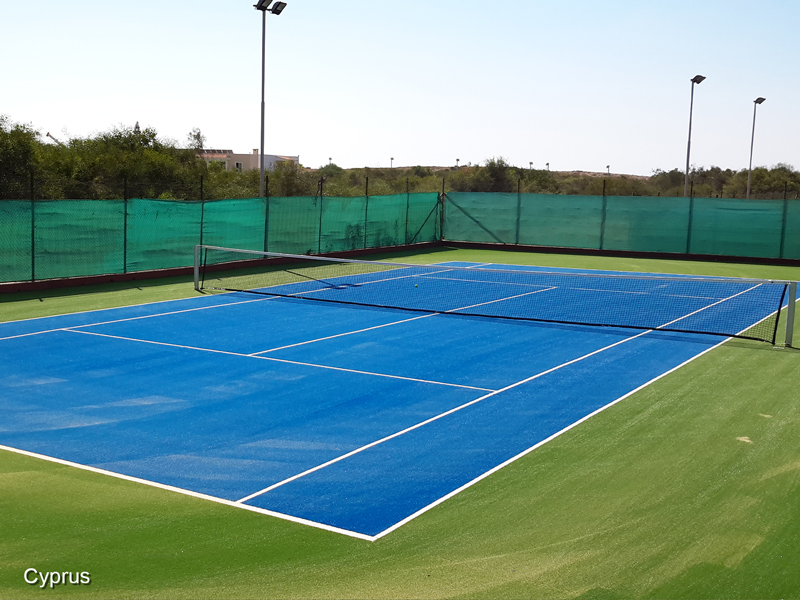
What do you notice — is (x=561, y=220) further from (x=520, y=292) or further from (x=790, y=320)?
(x=790, y=320)

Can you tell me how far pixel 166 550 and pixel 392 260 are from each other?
24.4m

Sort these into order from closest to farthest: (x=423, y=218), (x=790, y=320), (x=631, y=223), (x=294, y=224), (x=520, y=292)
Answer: (x=790, y=320)
(x=520, y=292)
(x=294, y=224)
(x=631, y=223)
(x=423, y=218)

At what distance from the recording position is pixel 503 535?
7230mm

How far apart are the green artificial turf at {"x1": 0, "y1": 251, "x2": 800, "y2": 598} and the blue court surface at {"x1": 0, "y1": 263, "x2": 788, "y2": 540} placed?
1.22 feet

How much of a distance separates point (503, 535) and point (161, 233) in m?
19.5

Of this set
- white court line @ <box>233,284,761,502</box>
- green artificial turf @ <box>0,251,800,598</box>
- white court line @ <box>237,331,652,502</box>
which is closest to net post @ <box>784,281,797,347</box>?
white court line @ <box>233,284,761,502</box>

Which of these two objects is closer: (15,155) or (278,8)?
(278,8)

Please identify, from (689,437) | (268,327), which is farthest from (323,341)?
(689,437)

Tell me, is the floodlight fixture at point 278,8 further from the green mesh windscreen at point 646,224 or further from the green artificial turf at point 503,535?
the green artificial turf at point 503,535

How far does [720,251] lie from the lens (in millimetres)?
34469

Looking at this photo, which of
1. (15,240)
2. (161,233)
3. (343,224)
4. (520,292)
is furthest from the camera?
(343,224)

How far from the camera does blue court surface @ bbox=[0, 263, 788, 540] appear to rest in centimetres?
855

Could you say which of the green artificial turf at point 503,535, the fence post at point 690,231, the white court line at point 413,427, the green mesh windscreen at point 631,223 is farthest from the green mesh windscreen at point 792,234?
the green artificial turf at point 503,535

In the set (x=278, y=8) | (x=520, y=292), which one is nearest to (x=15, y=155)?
(x=278, y=8)
